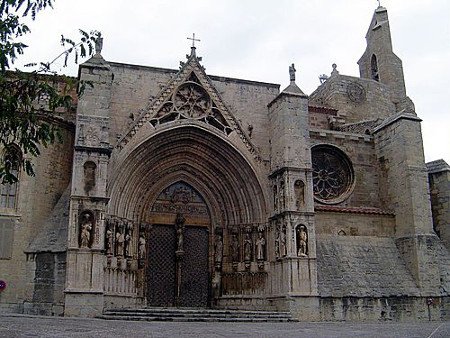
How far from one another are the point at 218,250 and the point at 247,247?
925mm

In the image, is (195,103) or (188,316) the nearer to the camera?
(188,316)

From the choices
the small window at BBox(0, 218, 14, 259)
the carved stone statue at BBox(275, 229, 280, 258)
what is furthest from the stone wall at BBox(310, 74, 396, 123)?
the small window at BBox(0, 218, 14, 259)

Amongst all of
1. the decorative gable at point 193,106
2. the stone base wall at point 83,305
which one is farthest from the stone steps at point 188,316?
the decorative gable at point 193,106

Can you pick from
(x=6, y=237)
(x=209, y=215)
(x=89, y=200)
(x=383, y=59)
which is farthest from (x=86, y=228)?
(x=383, y=59)

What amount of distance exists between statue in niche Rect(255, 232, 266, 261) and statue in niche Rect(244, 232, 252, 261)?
273 mm

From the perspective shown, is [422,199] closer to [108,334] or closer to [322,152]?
[322,152]

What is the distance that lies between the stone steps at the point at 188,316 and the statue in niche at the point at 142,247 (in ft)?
7.70

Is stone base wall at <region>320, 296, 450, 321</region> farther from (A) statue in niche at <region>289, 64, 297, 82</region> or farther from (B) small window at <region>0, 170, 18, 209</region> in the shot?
(B) small window at <region>0, 170, 18, 209</region>

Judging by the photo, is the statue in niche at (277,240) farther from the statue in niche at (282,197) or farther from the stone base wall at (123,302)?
the stone base wall at (123,302)

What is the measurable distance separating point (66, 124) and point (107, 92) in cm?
197

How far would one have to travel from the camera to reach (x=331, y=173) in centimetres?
1877

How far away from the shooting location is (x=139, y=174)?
15.5 meters

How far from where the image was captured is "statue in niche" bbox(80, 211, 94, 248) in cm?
1315

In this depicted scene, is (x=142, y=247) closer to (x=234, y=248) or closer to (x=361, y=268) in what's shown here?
(x=234, y=248)
